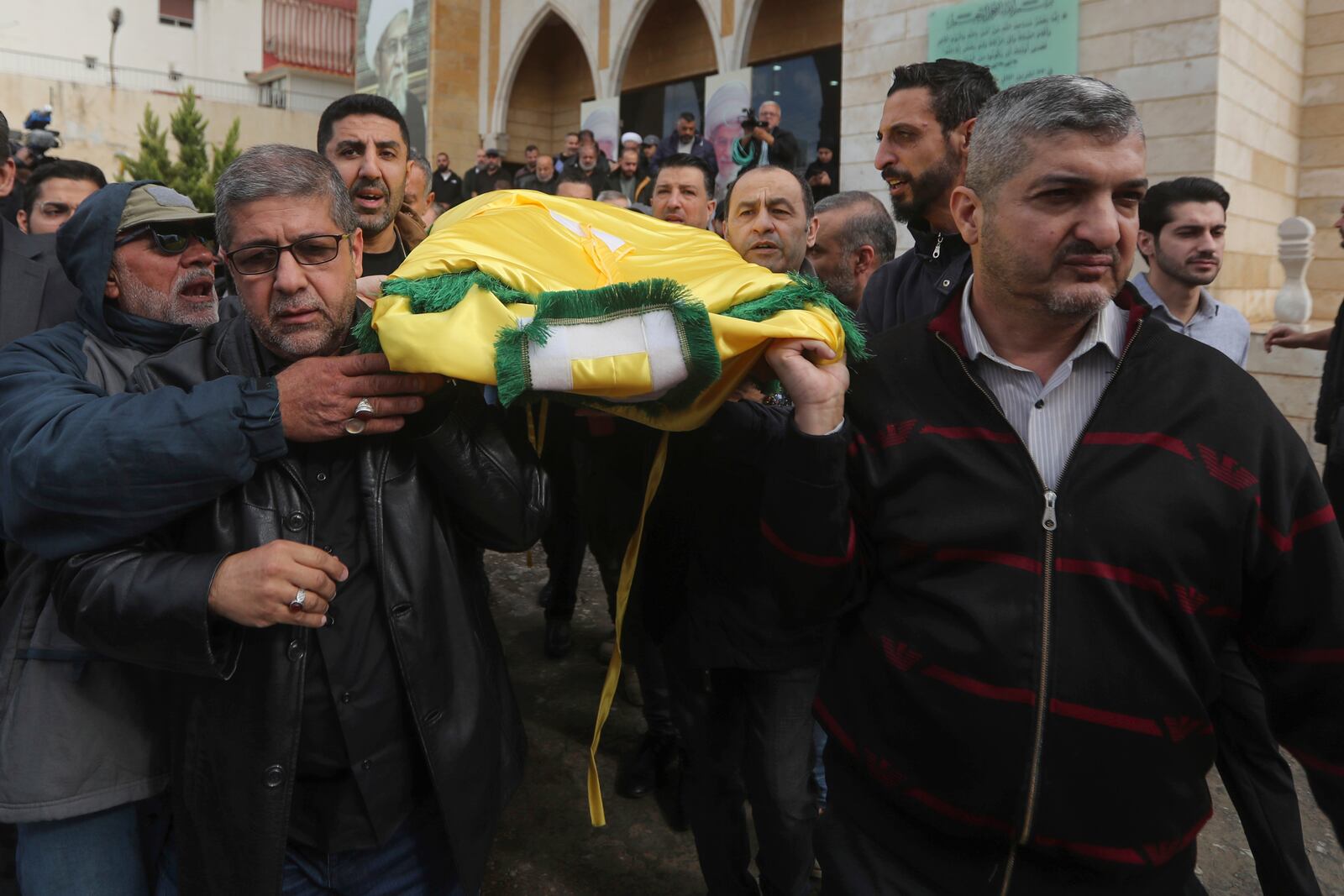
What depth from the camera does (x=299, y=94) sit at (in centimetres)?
3058

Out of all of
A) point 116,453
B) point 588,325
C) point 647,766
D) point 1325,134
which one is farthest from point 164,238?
point 1325,134

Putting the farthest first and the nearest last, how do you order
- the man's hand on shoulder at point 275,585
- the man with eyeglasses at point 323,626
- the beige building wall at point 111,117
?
the beige building wall at point 111,117 < the man with eyeglasses at point 323,626 < the man's hand on shoulder at point 275,585

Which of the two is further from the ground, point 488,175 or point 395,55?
point 395,55

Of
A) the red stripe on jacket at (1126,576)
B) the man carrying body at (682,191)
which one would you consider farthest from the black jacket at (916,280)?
the man carrying body at (682,191)

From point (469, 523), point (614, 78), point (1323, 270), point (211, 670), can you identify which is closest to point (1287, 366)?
point (1323, 270)

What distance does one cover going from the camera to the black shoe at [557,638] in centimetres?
459

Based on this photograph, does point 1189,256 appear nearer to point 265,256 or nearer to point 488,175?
point 265,256

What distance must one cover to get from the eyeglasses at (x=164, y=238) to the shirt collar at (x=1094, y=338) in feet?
5.59

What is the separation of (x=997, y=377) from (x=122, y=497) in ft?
4.94

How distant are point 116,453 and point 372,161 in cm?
187

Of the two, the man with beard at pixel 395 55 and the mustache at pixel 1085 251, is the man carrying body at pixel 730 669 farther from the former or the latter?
the man with beard at pixel 395 55

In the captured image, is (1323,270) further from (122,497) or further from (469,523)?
(122,497)

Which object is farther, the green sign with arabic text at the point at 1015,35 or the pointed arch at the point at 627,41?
the pointed arch at the point at 627,41

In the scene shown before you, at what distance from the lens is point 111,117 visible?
25.9 meters
